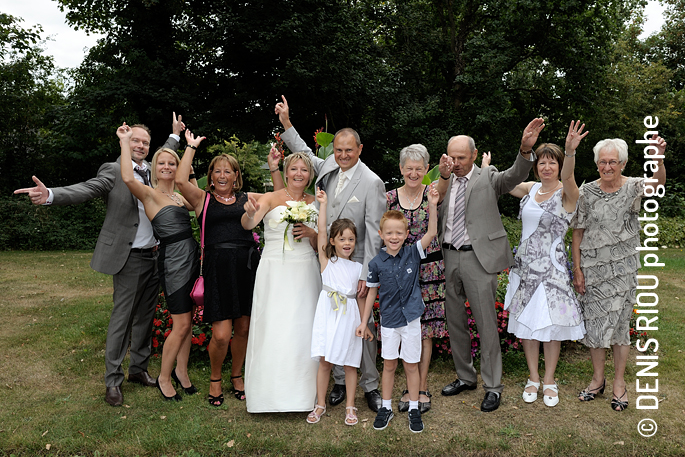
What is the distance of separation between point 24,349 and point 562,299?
628 cm

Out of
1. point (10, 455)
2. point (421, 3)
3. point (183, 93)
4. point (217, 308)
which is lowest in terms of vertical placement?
point (10, 455)

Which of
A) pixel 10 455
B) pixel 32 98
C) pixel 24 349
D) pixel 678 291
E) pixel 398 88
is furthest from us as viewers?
pixel 32 98

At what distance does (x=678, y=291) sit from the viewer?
9.32 metres

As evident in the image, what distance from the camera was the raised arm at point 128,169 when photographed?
13.8 ft

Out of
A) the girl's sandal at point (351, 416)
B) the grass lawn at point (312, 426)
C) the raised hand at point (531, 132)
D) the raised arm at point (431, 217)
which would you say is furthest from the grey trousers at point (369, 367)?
the raised hand at point (531, 132)

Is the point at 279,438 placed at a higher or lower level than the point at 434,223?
lower

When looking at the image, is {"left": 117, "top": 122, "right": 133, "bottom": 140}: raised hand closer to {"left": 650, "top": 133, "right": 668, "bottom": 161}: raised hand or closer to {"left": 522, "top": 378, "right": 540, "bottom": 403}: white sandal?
{"left": 522, "top": 378, "right": 540, "bottom": 403}: white sandal

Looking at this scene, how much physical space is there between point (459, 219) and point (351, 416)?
195cm

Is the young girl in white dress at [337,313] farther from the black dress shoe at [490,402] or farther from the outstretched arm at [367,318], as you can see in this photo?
the black dress shoe at [490,402]

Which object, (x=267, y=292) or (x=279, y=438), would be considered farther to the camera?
(x=267, y=292)

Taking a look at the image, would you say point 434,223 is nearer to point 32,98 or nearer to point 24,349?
point 24,349

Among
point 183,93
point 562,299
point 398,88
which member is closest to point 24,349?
point 562,299

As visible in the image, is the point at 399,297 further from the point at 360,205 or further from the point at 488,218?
the point at 488,218

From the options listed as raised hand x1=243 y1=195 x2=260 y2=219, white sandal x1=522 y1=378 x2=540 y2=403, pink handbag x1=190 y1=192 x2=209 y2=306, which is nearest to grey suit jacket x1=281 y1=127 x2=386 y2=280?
raised hand x1=243 y1=195 x2=260 y2=219
